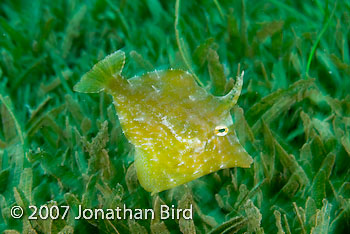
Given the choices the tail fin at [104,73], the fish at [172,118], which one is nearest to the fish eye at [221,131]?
the fish at [172,118]

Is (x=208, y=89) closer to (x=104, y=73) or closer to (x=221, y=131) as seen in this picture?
(x=221, y=131)

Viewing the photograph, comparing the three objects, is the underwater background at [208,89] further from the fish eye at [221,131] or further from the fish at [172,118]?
the fish eye at [221,131]

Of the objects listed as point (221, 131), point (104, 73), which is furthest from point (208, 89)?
point (104, 73)

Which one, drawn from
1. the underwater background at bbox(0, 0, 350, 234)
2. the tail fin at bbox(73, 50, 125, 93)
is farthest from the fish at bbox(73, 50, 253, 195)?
the underwater background at bbox(0, 0, 350, 234)

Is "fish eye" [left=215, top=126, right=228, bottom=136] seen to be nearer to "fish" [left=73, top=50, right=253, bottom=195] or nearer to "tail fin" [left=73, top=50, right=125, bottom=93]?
"fish" [left=73, top=50, right=253, bottom=195]

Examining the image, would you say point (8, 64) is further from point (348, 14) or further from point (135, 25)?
point (348, 14)

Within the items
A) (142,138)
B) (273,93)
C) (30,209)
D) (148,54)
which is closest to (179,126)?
(142,138)
